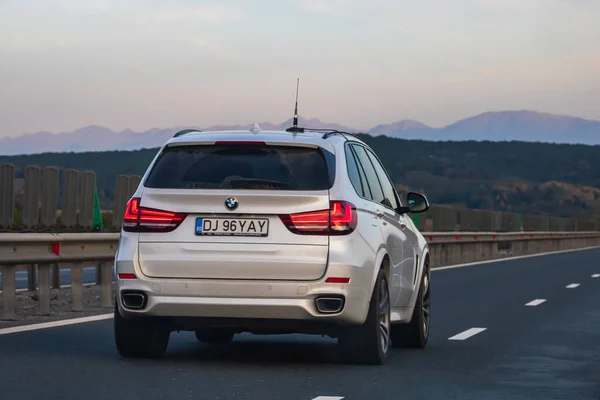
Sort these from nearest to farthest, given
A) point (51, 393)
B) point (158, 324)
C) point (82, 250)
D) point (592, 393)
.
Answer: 1. point (51, 393)
2. point (592, 393)
3. point (158, 324)
4. point (82, 250)

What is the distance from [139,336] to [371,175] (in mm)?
2279

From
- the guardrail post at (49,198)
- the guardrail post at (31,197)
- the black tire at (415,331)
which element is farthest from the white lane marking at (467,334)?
the guardrail post at (31,197)

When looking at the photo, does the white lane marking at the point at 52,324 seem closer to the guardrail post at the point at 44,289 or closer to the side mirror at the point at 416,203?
the guardrail post at the point at 44,289

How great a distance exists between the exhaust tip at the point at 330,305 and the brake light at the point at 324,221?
45cm

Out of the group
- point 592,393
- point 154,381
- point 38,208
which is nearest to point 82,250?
point 38,208

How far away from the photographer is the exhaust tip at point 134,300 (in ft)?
30.4

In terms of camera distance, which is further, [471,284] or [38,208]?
[471,284]

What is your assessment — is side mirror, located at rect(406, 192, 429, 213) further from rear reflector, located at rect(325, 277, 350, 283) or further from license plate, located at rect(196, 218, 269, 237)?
license plate, located at rect(196, 218, 269, 237)

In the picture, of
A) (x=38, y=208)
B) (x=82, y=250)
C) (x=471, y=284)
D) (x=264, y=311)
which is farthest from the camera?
(x=471, y=284)

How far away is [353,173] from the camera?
32.6ft

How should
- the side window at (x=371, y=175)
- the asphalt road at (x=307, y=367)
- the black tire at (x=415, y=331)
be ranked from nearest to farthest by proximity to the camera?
the asphalt road at (x=307, y=367)
the side window at (x=371, y=175)
the black tire at (x=415, y=331)

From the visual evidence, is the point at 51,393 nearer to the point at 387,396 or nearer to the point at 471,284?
the point at 387,396

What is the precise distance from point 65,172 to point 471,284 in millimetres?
7262

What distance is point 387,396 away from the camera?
26.9ft
